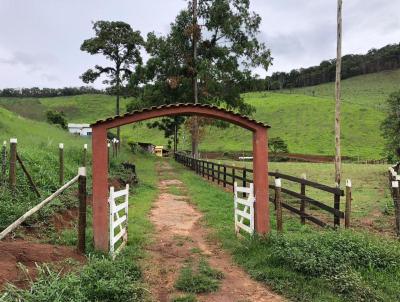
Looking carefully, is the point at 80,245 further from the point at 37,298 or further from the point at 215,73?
the point at 215,73

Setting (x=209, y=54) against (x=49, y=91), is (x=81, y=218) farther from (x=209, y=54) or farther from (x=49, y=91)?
(x=49, y=91)

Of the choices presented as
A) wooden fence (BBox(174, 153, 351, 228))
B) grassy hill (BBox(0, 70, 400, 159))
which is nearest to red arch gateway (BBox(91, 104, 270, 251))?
wooden fence (BBox(174, 153, 351, 228))

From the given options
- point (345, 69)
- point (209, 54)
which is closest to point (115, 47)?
point (209, 54)

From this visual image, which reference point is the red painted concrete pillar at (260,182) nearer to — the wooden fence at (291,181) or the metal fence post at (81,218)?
the wooden fence at (291,181)

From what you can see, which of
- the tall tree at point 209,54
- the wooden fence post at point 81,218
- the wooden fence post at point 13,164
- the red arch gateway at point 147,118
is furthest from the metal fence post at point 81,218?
the tall tree at point 209,54

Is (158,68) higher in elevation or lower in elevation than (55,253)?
higher

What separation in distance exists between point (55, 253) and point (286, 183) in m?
17.7

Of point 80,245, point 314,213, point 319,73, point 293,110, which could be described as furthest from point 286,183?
point 319,73

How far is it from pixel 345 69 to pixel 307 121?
215 feet

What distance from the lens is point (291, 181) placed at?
2052 cm

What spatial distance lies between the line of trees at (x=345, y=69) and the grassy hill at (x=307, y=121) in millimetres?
9208

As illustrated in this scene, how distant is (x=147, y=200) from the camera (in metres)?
16.1

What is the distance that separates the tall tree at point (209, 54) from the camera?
31812 mm

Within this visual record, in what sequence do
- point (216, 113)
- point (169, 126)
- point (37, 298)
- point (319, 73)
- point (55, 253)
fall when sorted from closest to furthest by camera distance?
point (37, 298) → point (55, 253) → point (216, 113) → point (169, 126) → point (319, 73)
